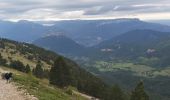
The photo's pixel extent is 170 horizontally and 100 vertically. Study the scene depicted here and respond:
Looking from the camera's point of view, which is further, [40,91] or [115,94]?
[115,94]

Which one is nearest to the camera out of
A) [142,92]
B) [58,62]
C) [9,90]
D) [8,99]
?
[8,99]

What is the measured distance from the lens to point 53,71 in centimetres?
9256

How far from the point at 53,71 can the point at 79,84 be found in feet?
178

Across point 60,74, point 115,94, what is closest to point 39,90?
point 60,74

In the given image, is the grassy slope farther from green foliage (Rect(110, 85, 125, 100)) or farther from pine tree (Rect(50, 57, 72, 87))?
green foliage (Rect(110, 85, 125, 100))

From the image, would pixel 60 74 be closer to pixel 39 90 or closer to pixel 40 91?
pixel 39 90

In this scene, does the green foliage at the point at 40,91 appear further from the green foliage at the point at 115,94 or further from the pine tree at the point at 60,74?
the green foliage at the point at 115,94

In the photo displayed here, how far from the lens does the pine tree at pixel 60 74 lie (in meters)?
88.7

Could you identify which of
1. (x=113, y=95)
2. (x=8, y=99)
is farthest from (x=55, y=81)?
(x=8, y=99)

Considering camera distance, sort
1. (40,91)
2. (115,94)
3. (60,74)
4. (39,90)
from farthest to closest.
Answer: (115,94) → (60,74) → (39,90) → (40,91)

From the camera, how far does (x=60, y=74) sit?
90750mm

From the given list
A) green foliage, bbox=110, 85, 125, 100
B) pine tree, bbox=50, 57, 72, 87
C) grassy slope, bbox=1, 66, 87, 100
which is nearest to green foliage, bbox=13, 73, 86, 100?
grassy slope, bbox=1, 66, 87, 100

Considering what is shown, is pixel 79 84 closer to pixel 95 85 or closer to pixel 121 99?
pixel 95 85

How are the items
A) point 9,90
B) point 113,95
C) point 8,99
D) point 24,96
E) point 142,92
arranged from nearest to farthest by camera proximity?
1. point 8,99
2. point 24,96
3. point 9,90
4. point 142,92
5. point 113,95
